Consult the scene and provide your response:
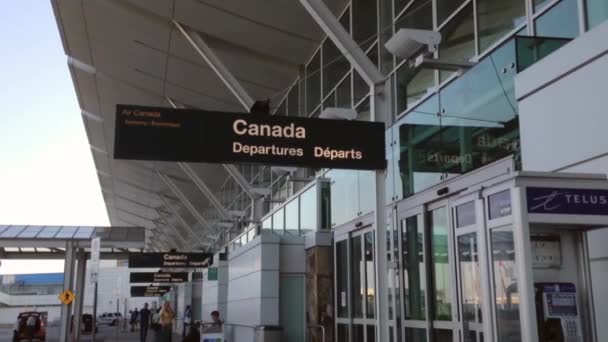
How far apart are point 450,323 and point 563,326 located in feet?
9.54

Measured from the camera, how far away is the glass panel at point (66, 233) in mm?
37069

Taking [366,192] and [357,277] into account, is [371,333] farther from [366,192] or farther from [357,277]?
[366,192]

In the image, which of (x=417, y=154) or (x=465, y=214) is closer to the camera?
(x=465, y=214)

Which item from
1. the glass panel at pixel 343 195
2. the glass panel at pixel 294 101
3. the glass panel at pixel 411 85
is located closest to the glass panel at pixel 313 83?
the glass panel at pixel 294 101

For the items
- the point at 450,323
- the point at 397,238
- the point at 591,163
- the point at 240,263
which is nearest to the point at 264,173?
the point at 240,263

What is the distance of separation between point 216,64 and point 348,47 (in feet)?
24.3

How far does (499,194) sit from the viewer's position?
6715mm

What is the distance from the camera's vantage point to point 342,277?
15281 mm

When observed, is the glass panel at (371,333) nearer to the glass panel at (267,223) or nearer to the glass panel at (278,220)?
the glass panel at (278,220)

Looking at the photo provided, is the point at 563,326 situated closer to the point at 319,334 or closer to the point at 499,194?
the point at 499,194

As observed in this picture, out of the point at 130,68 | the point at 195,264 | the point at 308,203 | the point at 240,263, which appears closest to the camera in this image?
the point at 308,203

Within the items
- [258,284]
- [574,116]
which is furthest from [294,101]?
[574,116]

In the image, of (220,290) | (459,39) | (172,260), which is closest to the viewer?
(459,39)

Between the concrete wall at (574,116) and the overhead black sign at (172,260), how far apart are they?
2558cm
